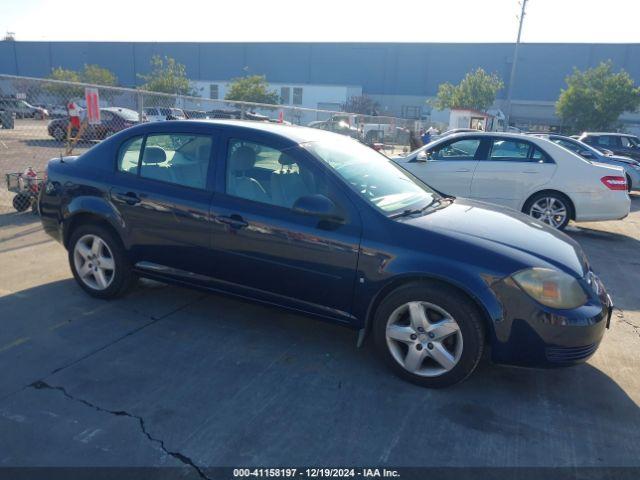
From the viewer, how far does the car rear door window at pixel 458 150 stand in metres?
8.23

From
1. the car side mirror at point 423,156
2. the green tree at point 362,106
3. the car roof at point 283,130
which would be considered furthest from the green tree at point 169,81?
the car roof at point 283,130

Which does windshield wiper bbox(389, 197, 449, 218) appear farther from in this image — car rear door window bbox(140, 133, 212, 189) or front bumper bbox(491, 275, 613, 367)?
car rear door window bbox(140, 133, 212, 189)

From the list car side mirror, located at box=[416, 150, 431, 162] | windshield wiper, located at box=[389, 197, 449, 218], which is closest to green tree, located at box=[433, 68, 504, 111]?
car side mirror, located at box=[416, 150, 431, 162]

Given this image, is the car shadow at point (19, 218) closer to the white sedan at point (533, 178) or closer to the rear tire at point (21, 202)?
the rear tire at point (21, 202)

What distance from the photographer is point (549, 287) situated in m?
3.04

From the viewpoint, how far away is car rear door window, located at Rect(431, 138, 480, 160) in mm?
8234

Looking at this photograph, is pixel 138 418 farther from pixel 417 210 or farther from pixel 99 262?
pixel 417 210

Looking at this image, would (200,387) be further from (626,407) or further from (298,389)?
(626,407)

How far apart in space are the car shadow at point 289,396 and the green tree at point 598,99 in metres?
40.0

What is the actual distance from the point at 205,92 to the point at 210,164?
213 ft

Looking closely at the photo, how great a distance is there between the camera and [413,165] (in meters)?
8.47

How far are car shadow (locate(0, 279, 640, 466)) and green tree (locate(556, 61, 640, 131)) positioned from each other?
1574 inches

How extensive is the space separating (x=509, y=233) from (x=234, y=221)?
78.8 inches

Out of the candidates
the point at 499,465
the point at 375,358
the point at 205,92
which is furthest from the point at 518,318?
the point at 205,92
